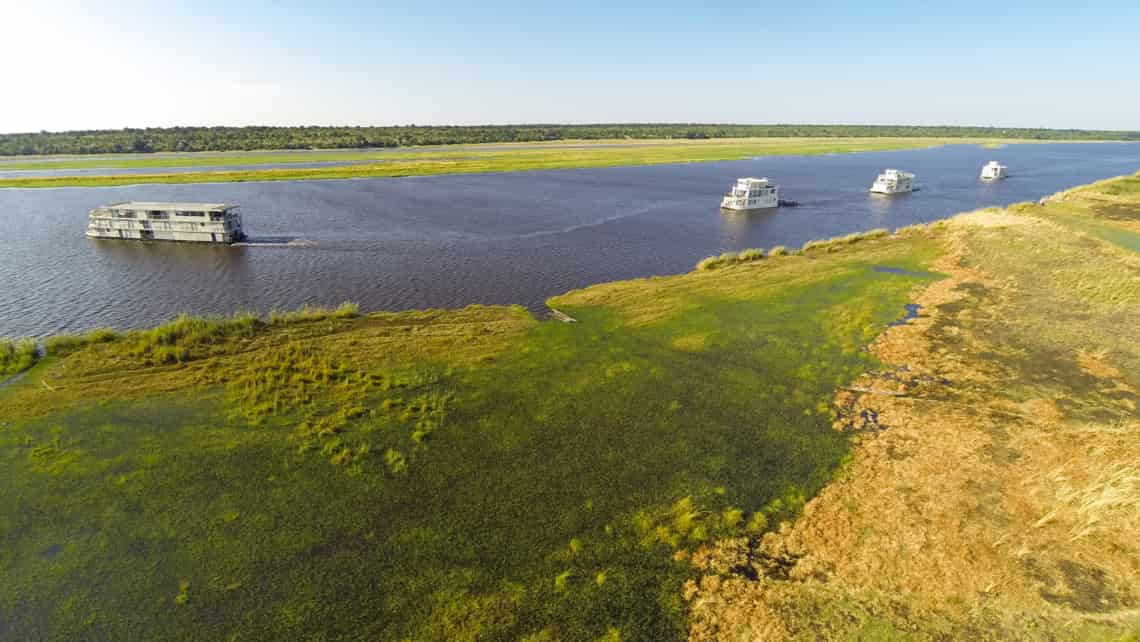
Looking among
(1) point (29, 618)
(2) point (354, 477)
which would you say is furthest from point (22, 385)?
(2) point (354, 477)

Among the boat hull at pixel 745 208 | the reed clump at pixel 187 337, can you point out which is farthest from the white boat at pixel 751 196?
the reed clump at pixel 187 337

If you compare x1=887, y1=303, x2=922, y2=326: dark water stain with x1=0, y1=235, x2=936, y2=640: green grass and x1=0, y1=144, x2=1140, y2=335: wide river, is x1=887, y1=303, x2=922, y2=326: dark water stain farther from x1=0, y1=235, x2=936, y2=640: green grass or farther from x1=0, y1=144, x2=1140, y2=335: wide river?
x1=0, y1=144, x2=1140, y2=335: wide river

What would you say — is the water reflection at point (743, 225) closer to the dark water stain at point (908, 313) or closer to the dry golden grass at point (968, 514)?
the dark water stain at point (908, 313)

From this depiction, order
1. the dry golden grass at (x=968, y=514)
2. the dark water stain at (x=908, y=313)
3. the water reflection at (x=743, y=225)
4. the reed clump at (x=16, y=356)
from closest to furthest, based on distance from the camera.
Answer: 1. the dry golden grass at (x=968, y=514)
2. the reed clump at (x=16, y=356)
3. the dark water stain at (x=908, y=313)
4. the water reflection at (x=743, y=225)

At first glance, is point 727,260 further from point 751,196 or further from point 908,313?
point 751,196

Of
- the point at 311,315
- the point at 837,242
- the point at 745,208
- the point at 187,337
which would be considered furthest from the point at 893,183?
the point at 187,337

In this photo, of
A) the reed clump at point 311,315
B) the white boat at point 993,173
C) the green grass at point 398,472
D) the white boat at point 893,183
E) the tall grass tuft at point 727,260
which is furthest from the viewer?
the white boat at point 993,173
